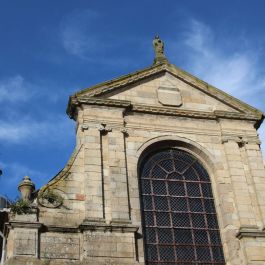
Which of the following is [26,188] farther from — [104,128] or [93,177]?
[104,128]

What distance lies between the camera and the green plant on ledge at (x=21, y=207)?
14.8 m

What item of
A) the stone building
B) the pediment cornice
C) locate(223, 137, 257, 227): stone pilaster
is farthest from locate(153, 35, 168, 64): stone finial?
locate(223, 137, 257, 227): stone pilaster

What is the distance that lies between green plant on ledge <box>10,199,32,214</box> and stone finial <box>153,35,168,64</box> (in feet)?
26.4

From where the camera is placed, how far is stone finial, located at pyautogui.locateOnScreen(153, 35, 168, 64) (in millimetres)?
20484

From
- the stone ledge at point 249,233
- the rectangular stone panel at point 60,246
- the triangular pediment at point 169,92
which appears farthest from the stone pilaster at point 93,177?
the stone ledge at point 249,233

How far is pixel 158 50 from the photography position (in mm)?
21141

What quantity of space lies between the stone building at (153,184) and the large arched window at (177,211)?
1.3 inches

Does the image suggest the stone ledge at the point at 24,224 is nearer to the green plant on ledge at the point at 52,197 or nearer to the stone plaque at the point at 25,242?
the stone plaque at the point at 25,242

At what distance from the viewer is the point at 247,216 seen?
16812 millimetres

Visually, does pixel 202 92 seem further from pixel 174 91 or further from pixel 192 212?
pixel 192 212

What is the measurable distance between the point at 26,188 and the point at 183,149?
5.66 m

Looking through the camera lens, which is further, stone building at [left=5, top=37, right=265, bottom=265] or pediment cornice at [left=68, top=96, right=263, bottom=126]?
pediment cornice at [left=68, top=96, right=263, bottom=126]

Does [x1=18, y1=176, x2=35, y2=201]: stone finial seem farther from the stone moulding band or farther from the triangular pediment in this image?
the triangular pediment

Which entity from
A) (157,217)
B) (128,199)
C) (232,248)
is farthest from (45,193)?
(232,248)
